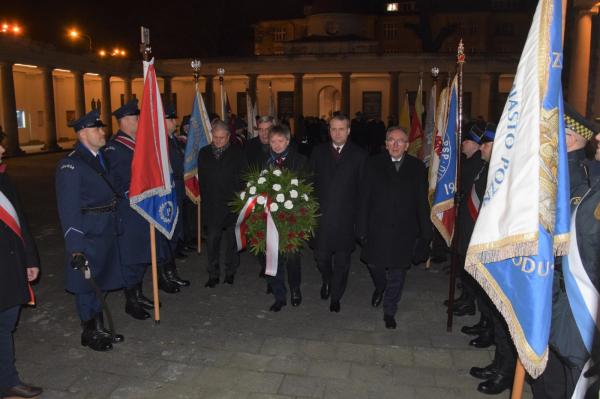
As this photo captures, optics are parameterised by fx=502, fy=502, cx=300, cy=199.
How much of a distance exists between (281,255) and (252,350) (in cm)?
143

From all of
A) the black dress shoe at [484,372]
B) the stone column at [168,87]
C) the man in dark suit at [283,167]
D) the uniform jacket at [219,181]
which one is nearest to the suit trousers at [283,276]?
the man in dark suit at [283,167]

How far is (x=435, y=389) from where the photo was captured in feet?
13.4

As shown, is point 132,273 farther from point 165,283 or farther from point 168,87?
point 168,87

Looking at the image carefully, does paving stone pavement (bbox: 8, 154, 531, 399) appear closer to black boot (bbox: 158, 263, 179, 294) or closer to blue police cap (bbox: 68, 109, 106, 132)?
black boot (bbox: 158, 263, 179, 294)

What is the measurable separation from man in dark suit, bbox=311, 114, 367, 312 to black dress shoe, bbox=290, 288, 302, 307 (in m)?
0.40

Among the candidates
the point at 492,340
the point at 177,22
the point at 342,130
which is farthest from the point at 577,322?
the point at 177,22

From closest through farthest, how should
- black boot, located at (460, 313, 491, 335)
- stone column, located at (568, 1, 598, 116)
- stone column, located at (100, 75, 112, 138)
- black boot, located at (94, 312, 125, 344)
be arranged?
black boot, located at (94, 312, 125, 344) → black boot, located at (460, 313, 491, 335) → stone column, located at (568, 1, 598, 116) → stone column, located at (100, 75, 112, 138)

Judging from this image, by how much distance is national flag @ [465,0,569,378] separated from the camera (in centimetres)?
297

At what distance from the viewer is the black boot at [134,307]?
18.3 feet

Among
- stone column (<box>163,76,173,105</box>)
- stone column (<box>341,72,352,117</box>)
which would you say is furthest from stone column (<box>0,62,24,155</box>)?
stone column (<box>341,72,352,117</box>)

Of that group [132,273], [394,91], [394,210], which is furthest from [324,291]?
[394,91]

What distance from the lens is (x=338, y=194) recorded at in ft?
19.0

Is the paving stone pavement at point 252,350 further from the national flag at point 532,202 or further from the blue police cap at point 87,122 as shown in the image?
the blue police cap at point 87,122

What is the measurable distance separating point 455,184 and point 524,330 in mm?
2875
